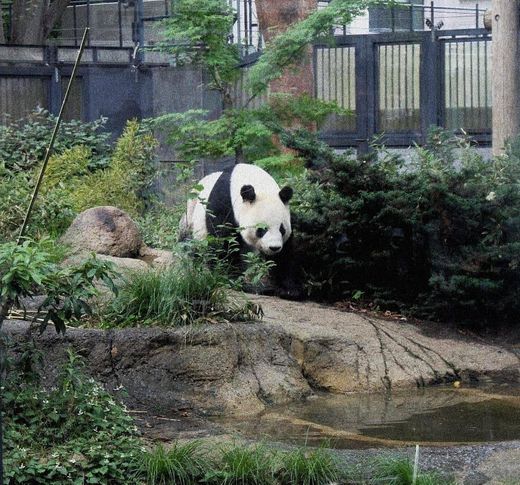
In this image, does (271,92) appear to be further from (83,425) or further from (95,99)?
(83,425)

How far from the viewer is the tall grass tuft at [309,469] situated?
5027 millimetres

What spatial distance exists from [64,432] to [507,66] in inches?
246

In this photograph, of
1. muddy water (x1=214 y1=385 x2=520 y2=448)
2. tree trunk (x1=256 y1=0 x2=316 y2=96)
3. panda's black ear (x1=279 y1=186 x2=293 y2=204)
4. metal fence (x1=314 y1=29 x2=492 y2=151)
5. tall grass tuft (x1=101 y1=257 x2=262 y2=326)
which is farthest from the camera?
metal fence (x1=314 y1=29 x2=492 y2=151)

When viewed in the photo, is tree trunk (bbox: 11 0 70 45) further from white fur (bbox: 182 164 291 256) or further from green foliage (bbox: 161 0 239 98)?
white fur (bbox: 182 164 291 256)

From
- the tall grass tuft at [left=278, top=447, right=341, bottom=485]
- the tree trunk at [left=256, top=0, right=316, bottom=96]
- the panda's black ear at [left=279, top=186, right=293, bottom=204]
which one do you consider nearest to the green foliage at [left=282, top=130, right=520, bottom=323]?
the panda's black ear at [left=279, top=186, right=293, bottom=204]

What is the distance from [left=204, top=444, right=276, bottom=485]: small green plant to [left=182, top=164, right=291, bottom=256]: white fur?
154 inches

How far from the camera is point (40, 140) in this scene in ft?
42.1

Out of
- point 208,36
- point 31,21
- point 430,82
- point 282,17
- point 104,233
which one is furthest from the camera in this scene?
point 31,21

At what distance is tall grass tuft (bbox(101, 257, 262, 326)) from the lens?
23.2ft

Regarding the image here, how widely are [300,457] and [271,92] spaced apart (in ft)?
25.9

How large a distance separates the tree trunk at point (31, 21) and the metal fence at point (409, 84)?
18.7 feet

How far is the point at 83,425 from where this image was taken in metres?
5.45

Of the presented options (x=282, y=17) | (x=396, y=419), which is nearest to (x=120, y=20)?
(x=282, y=17)

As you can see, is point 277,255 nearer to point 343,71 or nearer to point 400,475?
point 400,475
